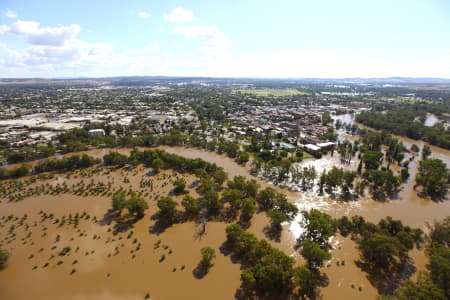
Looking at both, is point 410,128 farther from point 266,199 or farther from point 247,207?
point 247,207

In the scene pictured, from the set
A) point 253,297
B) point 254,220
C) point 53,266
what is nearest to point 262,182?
point 254,220

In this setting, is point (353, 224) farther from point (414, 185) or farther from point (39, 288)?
point (39, 288)

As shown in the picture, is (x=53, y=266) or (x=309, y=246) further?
(x=53, y=266)

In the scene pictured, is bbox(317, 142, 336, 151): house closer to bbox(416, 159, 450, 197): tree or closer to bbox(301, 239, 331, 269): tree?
bbox(416, 159, 450, 197): tree

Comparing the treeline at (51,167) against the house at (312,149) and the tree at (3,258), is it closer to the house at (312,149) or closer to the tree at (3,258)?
the tree at (3,258)

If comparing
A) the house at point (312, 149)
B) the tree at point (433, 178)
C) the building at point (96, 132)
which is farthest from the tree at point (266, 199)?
the building at point (96, 132)

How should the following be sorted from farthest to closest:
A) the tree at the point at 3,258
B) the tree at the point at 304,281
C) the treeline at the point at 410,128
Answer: the treeline at the point at 410,128 < the tree at the point at 3,258 < the tree at the point at 304,281
